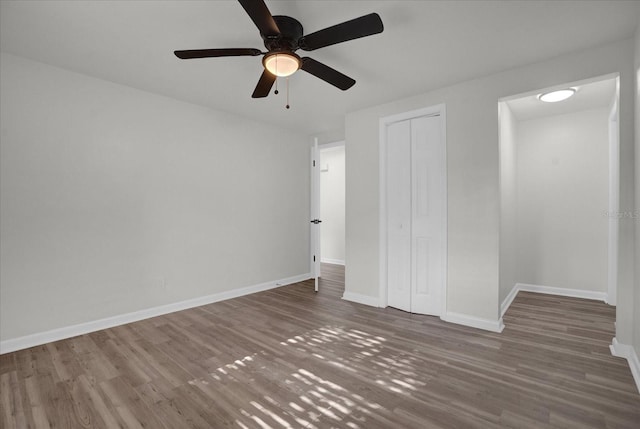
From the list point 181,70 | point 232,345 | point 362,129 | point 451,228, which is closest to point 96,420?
point 232,345

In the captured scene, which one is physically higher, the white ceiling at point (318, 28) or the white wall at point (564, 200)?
the white ceiling at point (318, 28)

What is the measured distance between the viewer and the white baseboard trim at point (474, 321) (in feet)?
9.97

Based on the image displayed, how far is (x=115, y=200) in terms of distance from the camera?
325cm

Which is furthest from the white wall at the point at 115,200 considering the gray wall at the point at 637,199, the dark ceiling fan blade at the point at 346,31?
the gray wall at the point at 637,199

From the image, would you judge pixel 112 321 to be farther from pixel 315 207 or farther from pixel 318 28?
pixel 318 28

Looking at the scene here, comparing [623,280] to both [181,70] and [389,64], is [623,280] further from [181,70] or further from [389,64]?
[181,70]

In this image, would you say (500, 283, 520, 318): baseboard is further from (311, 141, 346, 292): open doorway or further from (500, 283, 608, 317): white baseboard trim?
(311, 141, 346, 292): open doorway

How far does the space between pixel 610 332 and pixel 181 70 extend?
499 centimetres

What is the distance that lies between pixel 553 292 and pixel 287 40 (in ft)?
16.1

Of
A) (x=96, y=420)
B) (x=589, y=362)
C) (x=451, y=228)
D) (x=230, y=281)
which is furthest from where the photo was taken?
(x=230, y=281)

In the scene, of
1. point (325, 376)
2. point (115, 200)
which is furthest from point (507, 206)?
point (115, 200)

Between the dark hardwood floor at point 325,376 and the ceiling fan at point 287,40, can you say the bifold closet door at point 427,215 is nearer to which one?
the dark hardwood floor at point 325,376

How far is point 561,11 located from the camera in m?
2.09

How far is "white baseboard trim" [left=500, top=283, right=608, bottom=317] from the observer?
3.99m
